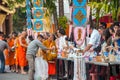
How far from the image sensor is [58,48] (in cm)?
1662

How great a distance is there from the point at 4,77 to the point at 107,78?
735cm

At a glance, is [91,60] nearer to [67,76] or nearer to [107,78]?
[107,78]

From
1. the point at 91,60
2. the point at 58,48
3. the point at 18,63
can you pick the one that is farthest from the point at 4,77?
the point at 91,60

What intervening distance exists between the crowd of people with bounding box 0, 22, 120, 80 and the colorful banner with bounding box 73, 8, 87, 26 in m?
0.78

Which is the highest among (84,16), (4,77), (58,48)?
(84,16)

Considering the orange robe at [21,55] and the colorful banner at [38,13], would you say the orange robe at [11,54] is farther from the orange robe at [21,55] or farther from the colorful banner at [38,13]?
the colorful banner at [38,13]

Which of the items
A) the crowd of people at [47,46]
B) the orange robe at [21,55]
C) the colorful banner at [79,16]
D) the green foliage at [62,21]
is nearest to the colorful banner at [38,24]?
the crowd of people at [47,46]

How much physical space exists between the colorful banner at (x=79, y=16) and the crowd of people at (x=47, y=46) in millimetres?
776

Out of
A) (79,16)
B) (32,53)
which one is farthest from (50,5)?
(79,16)

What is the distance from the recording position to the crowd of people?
40.7 ft

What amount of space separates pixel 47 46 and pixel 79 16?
13.7ft

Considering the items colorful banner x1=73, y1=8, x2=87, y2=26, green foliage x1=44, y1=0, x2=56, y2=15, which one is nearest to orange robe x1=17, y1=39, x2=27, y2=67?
green foliage x1=44, y1=0, x2=56, y2=15

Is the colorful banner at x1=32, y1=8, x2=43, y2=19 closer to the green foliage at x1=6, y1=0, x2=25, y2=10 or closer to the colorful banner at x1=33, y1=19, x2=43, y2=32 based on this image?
the colorful banner at x1=33, y1=19, x2=43, y2=32

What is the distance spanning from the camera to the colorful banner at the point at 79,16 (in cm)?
1266
